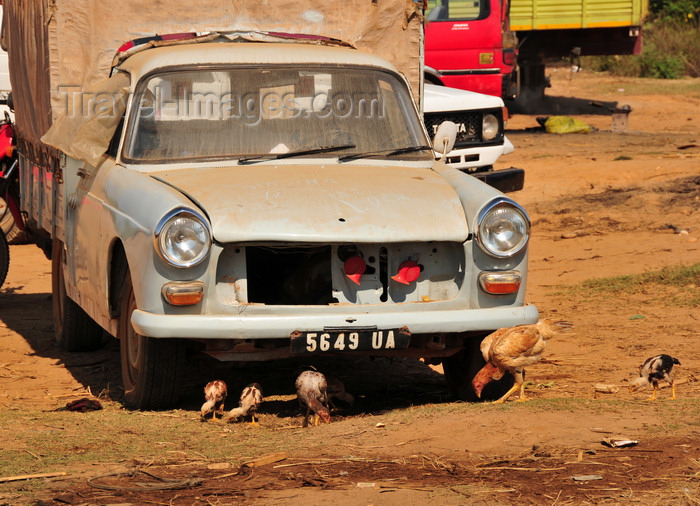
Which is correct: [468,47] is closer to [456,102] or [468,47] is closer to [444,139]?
[456,102]

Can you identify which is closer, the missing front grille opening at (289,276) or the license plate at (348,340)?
the license plate at (348,340)

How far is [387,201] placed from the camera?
219 inches

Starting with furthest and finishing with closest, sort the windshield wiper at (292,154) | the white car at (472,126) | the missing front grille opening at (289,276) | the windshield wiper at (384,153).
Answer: the white car at (472,126), the windshield wiper at (384,153), the windshield wiper at (292,154), the missing front grille opening at (289,276)

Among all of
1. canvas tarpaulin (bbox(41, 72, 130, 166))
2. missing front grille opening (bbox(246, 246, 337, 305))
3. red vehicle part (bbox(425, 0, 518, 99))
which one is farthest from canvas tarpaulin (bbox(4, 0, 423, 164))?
red vehicle part (bbox(425, 0, 518, 99))

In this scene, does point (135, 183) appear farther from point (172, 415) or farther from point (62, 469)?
point (62, 469)

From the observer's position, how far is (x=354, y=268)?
549 cm

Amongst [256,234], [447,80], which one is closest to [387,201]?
[256,234]

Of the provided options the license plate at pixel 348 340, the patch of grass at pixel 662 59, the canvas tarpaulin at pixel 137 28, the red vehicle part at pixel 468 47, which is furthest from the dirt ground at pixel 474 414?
the patch of grass at pixel 662 59

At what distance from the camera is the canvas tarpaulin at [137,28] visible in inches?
291

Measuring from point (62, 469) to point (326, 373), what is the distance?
2548 millimetres

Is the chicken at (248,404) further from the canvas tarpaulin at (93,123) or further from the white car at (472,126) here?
the white car at (472,126)

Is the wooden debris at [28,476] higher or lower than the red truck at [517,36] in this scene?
lower

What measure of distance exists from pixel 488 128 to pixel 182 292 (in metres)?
5.94

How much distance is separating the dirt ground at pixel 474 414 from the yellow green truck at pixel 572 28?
9627 mm
